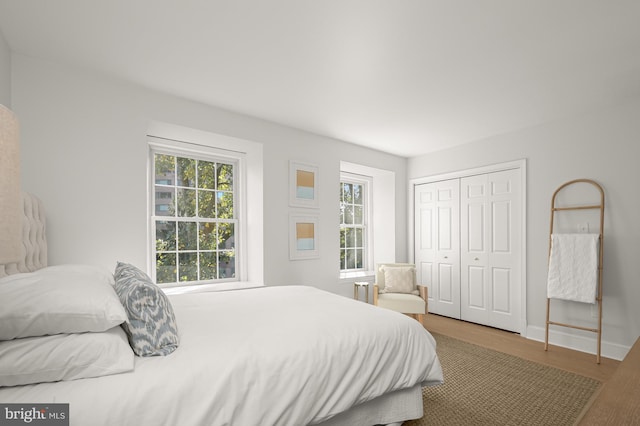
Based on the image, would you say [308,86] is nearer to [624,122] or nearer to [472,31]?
[472,31]

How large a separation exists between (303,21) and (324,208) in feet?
8.71

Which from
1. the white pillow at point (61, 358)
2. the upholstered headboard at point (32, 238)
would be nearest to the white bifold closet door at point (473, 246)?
the white pillow at point (61, 358)

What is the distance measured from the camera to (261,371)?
1.46m

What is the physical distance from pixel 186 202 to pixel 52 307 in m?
2.56

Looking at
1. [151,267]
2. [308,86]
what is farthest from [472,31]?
[151,267]

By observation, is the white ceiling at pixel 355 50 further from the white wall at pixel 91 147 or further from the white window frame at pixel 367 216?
the white window frame at pixel 367 216

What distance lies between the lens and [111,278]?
211 centimetres

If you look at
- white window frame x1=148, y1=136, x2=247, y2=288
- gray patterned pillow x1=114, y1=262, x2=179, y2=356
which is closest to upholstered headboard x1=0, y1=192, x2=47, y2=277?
gray patterned pillow x1=114, y1=262, x2=179, y2=356

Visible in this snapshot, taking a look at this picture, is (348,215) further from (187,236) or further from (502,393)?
(502,393)

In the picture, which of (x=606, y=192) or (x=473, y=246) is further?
(x=473, y=246)

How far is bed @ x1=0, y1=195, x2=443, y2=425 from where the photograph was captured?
1.20 meters

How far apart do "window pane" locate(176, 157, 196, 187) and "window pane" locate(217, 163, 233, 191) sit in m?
0.30

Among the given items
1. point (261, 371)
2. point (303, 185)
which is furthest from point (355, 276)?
point (261, 371)

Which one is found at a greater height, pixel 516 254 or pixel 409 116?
pixel 409 116
